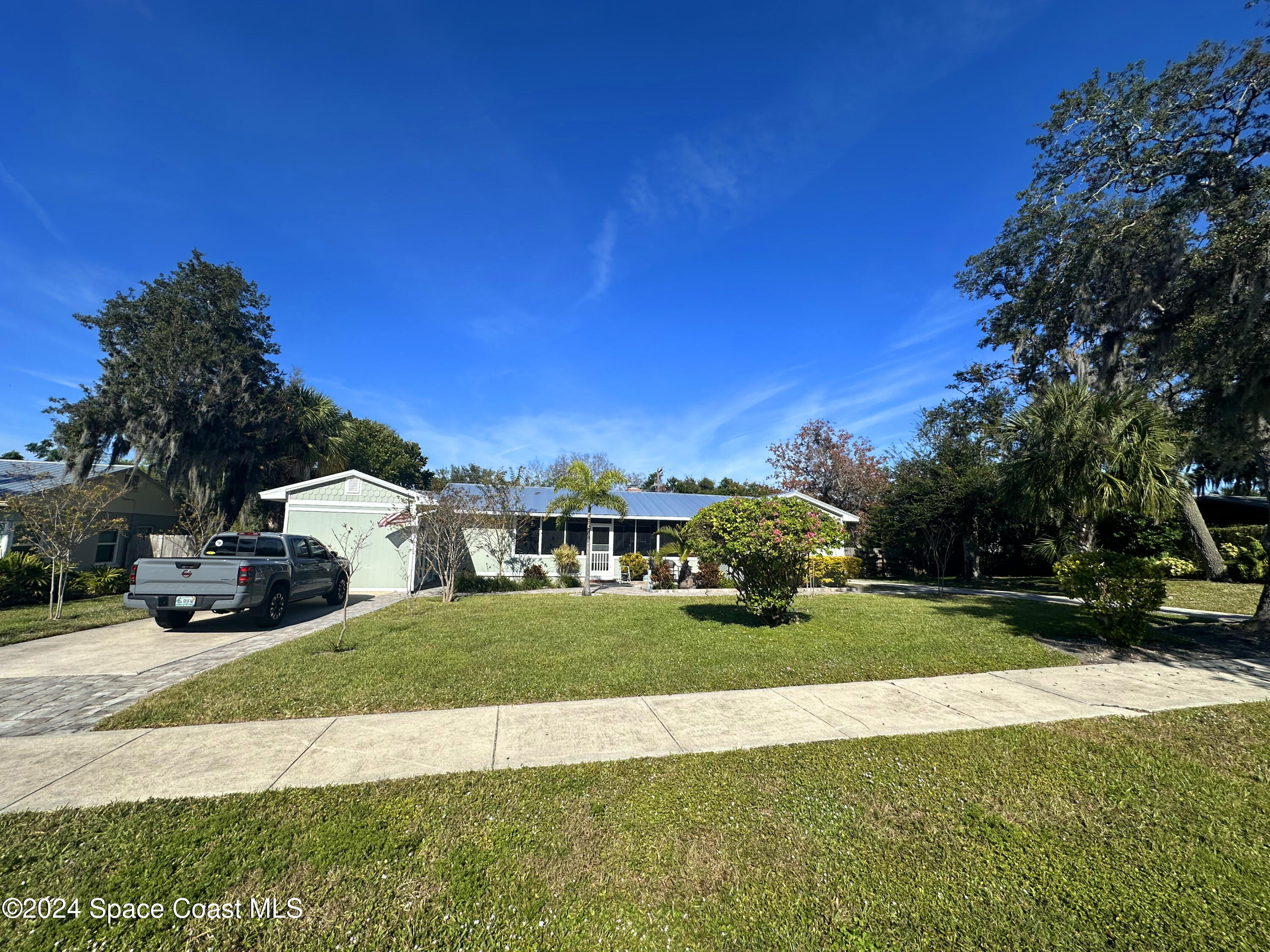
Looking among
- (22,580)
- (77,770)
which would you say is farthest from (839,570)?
(22,580)

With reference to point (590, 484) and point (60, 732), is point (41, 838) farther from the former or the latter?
point (590, 484)

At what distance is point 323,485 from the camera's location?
16531 mm

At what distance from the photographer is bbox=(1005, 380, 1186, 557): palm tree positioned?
9453 millimetres

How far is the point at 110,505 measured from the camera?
1705 cm

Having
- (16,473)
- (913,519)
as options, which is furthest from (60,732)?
(913,519)

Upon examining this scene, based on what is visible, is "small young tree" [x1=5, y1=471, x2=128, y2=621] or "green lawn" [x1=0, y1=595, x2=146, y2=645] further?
"small young tree" [x1=5, y1=471, x2=128, y2=621]

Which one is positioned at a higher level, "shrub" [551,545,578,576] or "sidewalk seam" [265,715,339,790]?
"shrub" [551,545,578,576]

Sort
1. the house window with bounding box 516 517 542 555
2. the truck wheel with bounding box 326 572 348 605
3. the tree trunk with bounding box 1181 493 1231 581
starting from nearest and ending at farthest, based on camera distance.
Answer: the truck wheel with bounding box 326 572 348 605, the tree trunk with bounding box 1181 493 1231 581, the house window with bounding box 516 517 542 555

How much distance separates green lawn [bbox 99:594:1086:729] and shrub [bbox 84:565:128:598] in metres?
9.02

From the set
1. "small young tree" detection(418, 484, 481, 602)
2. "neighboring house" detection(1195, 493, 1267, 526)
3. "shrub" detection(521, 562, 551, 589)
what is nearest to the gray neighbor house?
"small young tree" detection(418, 484, 481, 602)

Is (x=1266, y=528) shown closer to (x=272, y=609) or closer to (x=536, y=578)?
(x=536, y=578)

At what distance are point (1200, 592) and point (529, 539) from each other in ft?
68.0

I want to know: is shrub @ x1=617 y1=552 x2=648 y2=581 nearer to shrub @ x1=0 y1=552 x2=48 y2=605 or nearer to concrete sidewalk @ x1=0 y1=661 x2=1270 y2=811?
concrete sidewalk @ x1=0 y1=661 x2=1270 y2=811

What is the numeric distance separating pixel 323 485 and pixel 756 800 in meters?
17.0
